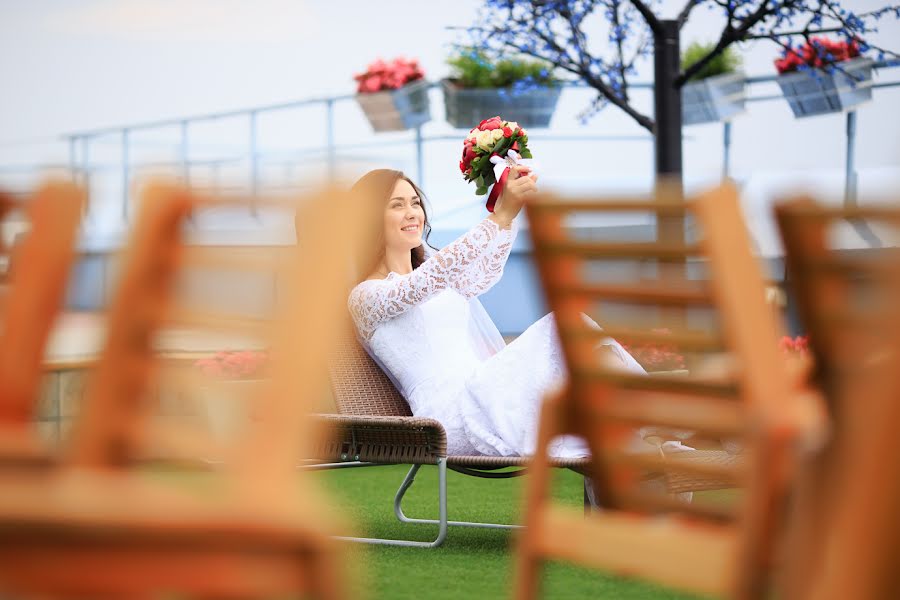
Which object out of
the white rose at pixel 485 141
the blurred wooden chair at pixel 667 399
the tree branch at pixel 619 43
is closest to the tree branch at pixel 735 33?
the tree branch at pixel 619 43

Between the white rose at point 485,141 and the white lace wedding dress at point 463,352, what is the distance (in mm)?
299

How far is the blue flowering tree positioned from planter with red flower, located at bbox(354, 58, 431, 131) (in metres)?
0.42

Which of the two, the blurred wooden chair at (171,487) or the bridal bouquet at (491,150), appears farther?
the bridal bouquet at (491,150)

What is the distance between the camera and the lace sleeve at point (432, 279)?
4.04 metres

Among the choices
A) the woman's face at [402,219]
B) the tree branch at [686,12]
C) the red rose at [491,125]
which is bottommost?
the woman's face at [402,219]

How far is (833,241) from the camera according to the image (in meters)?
1.17

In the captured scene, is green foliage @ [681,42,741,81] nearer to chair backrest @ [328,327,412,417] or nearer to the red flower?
the red flower

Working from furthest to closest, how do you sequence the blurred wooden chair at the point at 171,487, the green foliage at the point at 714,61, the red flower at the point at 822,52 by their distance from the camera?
the green foliage at the point at 714,61, the red flower at the point at 822,52, the blurred wooden chair at the point at 171,487

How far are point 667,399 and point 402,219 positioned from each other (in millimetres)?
3016

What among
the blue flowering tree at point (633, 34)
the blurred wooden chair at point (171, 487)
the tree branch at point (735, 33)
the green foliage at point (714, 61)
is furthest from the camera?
the green foliage at point (714, 61)

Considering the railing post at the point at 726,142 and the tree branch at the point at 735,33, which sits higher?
the tree branch at the point at 735,33

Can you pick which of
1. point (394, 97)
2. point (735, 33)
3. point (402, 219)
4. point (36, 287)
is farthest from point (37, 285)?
point (394, 97)

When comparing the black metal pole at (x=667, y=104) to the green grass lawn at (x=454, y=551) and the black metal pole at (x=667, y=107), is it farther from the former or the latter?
the green grass lawn at (x=454, y=551)

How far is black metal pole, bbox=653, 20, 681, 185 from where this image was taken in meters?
6.54
